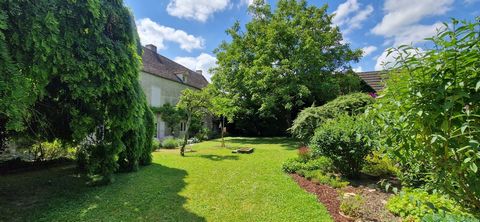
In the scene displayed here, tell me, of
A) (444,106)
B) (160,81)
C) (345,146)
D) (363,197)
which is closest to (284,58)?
(160,81)

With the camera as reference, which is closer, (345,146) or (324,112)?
(345,146)

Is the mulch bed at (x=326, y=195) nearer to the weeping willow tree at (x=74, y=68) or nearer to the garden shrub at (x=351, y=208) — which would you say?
the garden shrub at (x=351, y=208)

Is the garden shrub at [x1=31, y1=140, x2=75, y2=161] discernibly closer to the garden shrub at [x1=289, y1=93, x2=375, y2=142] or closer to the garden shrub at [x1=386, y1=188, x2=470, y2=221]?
the garden shrub at [x1=289, y1=93, x2=375, y2=142]

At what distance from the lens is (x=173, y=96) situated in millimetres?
24766

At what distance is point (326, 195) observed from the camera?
226 inches

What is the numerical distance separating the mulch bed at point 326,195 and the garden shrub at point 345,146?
0.99m

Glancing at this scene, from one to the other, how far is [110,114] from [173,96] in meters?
19.3

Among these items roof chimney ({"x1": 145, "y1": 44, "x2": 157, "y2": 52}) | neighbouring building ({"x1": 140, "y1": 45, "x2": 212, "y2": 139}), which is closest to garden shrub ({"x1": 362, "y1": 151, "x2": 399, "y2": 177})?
neighbouring building ({"x1": 140, "y1": 45, "x2": 212, "y2": 139})

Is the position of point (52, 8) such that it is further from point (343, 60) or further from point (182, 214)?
Answer: point (343, 60)

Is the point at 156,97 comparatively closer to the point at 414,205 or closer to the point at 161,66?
the point at 161,66

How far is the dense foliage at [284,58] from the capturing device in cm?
1739

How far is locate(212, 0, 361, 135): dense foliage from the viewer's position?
685 inches

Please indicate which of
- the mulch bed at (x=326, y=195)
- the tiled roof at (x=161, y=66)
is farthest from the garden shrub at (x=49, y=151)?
the tiled roof at (x=161, y=66)

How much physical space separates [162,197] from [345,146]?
15.8 feet
